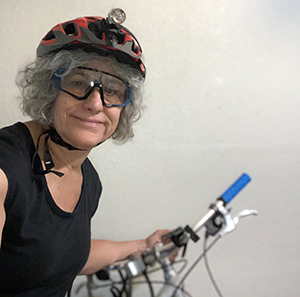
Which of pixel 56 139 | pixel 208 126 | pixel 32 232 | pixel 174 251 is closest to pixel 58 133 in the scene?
pixel 56 139

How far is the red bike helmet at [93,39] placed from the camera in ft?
2.29

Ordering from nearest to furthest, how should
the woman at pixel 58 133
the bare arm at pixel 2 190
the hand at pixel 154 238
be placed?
the bare arm at pixel 2 190, the woman at pixel 58 133, the hand at pixel 154 238

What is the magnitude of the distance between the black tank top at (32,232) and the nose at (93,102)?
0.56ft

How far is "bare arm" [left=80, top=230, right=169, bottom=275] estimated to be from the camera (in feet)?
3.00

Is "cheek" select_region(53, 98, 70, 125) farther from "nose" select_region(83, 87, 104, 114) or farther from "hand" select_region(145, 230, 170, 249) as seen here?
"hand" select_region(145, 230, 170, 249)

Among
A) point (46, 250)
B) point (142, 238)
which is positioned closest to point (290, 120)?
point (142, 238)

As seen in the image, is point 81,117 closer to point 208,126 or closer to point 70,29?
point 70,29

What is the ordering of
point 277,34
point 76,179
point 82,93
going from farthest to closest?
point 277,34 < point 76,179 < point 82,93

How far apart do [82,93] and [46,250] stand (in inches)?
17.0

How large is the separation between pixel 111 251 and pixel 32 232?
0.36m

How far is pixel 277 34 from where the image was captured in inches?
37.8

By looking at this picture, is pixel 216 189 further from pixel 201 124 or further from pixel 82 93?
pixel 82 93

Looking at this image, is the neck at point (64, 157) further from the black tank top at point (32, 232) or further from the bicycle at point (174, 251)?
the bicycle at point (174, 251)

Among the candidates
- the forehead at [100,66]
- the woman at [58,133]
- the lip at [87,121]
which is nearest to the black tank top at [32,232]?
the woman at [58,133]
